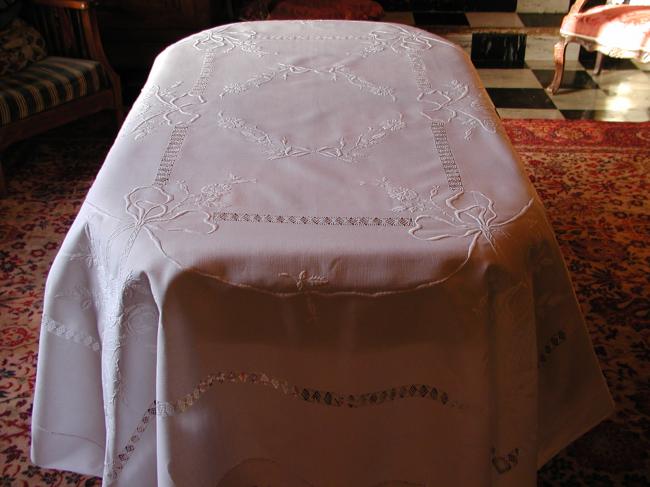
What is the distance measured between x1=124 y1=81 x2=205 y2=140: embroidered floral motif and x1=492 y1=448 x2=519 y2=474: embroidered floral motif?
1.00 metres

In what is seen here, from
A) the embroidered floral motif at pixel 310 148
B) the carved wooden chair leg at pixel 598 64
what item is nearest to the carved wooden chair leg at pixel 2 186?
the embroidered floral motif at pixel 310 148

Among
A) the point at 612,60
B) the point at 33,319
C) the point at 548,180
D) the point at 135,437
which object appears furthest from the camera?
the point at 612,60

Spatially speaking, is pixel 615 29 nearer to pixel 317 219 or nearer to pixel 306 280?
pixel 317 219

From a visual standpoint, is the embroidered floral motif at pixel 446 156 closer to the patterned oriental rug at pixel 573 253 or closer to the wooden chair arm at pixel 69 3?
the patterned oriental rug at pixel 573 253

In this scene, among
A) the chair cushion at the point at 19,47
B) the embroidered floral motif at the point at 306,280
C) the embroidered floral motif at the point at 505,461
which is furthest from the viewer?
the chair cushion at the point at 19,47

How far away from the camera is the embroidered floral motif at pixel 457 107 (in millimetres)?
1755

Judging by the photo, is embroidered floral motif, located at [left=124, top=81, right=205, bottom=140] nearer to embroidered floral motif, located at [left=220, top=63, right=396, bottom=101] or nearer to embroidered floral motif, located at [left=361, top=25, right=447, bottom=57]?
embroidered floral motif, located at [left=220, top=63, right=396, bottom=101]

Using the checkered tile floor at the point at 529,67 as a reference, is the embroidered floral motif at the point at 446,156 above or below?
above

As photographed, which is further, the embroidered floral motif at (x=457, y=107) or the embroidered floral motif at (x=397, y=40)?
the embroidered floral motif at (x=397, y=40)

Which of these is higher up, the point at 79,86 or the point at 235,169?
the point at 235,169

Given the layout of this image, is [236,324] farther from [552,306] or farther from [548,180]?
[548,180]

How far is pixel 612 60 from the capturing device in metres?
4.27

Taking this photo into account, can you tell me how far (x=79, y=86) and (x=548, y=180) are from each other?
1.96 metres

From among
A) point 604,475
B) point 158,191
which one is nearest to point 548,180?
point 604,475
